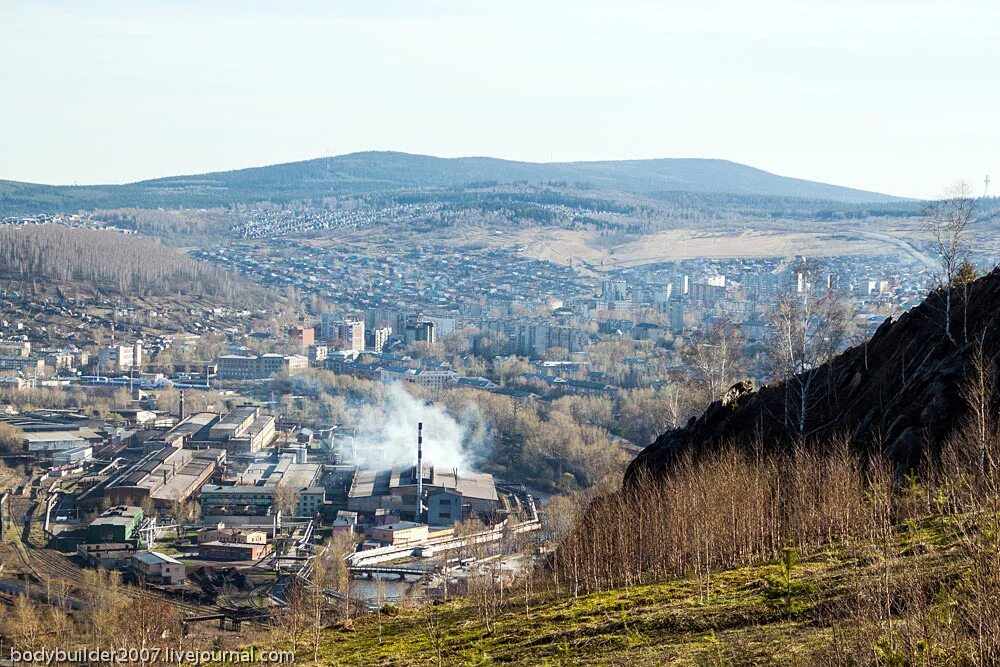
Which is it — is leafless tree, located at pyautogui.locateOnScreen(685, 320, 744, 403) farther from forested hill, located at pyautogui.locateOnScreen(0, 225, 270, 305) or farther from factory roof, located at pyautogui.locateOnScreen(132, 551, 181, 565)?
forested hill, located at pyautogui.locateOnScreen(0, 225, 270, 305)

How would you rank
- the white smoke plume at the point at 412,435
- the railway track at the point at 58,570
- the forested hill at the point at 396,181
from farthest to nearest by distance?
the forested hill at the point at 396,181 → the white smoke plume at the point at 412,435 → the railway track at the point at 58,570

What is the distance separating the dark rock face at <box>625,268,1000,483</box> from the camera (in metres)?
9.80

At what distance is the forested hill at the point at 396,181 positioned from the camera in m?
103

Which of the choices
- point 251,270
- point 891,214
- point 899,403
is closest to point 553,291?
point 251,270

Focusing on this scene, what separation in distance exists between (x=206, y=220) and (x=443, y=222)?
20.4 meters

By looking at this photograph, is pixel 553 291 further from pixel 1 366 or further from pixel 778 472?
pixel 778 472

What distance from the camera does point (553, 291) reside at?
62844mm

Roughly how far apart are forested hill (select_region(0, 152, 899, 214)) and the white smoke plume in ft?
225

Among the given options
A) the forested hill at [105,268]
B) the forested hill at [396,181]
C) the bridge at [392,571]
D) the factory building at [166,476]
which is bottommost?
the factory building at [166,476]

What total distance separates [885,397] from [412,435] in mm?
21050

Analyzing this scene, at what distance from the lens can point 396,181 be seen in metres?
120

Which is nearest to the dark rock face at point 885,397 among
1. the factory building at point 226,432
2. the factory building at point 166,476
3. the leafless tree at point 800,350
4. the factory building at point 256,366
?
the leafless tree at point 800,350

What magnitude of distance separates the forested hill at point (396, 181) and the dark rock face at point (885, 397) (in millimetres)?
90538

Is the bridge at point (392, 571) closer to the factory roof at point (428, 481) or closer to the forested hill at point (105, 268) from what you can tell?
the factory roof at point (428, 481)
